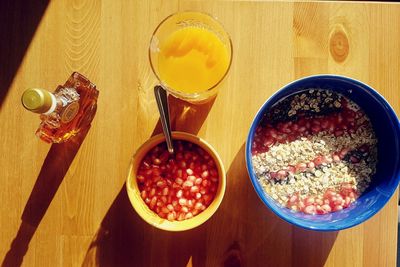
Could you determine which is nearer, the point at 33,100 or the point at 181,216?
the point at 33,100

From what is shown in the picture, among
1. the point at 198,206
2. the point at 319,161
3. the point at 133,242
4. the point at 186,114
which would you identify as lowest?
the point at 133,242

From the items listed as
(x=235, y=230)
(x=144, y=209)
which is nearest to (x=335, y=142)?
(x=235, y=230)

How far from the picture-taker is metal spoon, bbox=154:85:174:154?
3.30ft

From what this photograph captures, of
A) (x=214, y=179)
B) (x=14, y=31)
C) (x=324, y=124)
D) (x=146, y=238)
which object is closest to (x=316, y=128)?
(x=324, y=124)

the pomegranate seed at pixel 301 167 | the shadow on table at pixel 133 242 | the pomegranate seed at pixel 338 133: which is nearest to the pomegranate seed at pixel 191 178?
the shadow on table at pixel 133 242

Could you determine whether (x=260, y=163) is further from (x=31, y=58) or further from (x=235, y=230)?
(x=31, y=58)

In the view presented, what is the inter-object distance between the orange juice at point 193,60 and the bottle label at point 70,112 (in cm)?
21

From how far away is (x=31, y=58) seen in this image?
1.10m

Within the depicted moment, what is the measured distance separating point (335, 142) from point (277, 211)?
0.23 metres

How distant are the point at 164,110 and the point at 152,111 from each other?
77 mm

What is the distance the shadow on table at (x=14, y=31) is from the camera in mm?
1088

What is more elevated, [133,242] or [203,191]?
[203,191]

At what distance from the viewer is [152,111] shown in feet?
3.59

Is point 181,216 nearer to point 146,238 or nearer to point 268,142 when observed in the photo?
point 146,238
